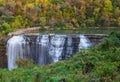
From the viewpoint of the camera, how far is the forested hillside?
26.8 m

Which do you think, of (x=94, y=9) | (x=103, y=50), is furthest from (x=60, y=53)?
(x=94, y=9)

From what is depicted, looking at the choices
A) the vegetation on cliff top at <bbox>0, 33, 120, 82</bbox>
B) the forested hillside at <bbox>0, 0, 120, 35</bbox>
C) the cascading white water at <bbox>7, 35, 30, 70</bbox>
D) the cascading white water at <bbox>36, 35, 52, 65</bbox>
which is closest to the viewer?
the vegetation on cliff top at <bbox>0, 33, 120, 82</bbox>

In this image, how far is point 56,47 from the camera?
1858 centimetres

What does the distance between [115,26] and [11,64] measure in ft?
36.1

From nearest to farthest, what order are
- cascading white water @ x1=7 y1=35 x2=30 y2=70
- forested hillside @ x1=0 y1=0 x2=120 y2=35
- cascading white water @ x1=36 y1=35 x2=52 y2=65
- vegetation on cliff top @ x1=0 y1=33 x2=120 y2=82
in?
vegetation on cliff top @ x1=0 y1=33 x2=120 y2=82 < cascading white water @ x1=36 y1=35 x2=52 y2=65 < cascading white water @ x1=7 y1=35 x2=30 y2=70 < forested hillside @ x1=0 y1=0 x2=120 y2=35

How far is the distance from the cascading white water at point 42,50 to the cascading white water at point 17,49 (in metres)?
0.53

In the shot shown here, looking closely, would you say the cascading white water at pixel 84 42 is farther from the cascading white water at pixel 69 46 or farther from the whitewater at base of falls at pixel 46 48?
the cascading white water at pixel 69 46

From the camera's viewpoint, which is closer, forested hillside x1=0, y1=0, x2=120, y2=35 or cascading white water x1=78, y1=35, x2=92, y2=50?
cascading white water x1=78, y1=35, x2=92, y2=50

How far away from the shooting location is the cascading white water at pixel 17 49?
18.6 metres

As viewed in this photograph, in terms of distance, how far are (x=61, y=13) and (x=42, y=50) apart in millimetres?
10571

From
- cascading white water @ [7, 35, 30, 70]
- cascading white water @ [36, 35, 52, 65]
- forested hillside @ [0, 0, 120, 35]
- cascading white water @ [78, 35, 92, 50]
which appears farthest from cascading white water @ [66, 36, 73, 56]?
forested hillside @ [0, 0, 120, 35]

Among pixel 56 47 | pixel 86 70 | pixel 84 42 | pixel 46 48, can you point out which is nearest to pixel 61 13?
pixel 84 42

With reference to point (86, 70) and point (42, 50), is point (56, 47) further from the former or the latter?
point (86, 70)

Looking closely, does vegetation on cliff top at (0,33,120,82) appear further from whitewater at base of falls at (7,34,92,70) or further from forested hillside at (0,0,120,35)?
forested hillside at (0,0,120,35)
